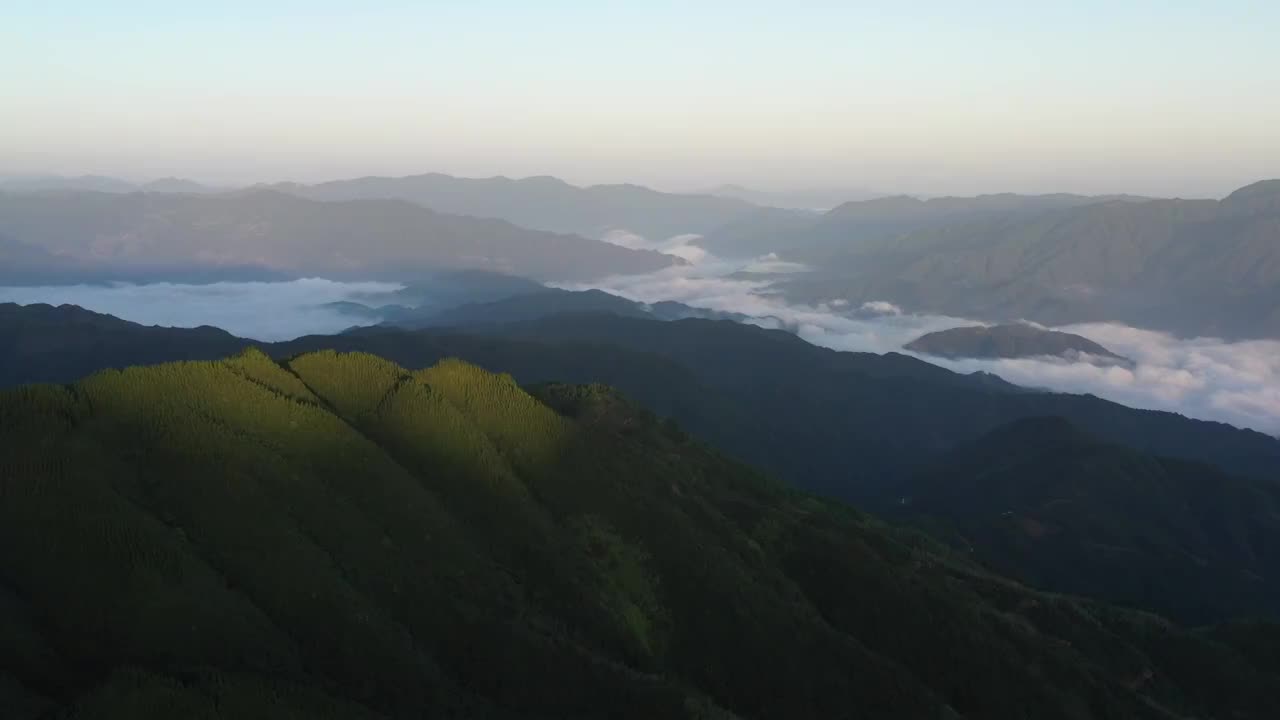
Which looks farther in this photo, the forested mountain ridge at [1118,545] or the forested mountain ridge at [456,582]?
the forested mountain ridge at [1118,545]

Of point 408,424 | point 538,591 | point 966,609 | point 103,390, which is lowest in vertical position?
point 966,609

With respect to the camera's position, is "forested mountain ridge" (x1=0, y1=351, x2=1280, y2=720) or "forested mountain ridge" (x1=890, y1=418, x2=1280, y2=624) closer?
"forested mountain ridge" (x1=0, y1=351, x2=1280, y2=720)

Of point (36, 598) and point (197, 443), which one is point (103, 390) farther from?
point (36, 598)

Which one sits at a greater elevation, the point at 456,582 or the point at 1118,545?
the point at 456,582

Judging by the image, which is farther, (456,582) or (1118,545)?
(1118,545)

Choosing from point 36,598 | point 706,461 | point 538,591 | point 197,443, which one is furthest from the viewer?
point 706,461

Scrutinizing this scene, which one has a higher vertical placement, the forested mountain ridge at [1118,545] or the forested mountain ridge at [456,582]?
the forested mountain ridge at [456,582]

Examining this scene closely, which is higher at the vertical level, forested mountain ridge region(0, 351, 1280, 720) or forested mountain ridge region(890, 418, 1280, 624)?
forested mountain ridge region(0, 351, 1280, 720)

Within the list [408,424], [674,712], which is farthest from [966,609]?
[408,424]
